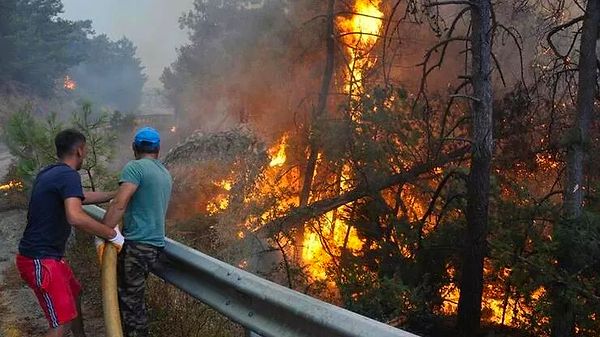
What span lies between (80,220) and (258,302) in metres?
1.48

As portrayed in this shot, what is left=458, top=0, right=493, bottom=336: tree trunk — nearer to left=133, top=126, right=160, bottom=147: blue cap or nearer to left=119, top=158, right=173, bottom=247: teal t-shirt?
left=133, top=126, right=160, bottom=147: blue cap

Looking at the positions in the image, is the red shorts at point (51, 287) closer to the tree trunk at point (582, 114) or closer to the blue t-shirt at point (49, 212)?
the blue t-shirt at point (49, 212)

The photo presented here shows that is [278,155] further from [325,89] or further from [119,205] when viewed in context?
[119,205]

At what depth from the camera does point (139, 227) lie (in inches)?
158

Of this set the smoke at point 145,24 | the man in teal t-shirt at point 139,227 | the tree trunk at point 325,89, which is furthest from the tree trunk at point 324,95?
the smoke at point 145,24

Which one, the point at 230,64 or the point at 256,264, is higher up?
the point at 230,64

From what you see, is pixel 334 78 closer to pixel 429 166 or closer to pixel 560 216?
pixel 429 166

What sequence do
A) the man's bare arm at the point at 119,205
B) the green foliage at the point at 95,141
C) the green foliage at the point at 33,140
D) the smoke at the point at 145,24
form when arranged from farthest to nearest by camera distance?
the smoke at the point at 145,24 → the green foliage at the point at 33,140 → the green foliage at the point at 95,141 → the man's bare arm at the point at 119,205

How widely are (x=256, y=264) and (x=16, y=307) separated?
9182mm

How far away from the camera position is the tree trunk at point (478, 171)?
26.4 feet

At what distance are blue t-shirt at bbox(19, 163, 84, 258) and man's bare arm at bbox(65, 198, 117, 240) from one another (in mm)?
82

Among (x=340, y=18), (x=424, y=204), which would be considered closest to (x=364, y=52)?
(x=340, y=18)

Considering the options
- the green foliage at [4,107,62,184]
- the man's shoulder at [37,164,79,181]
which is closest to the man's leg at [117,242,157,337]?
the man's shoulder at [37,164,79,181]

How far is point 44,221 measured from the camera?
12.3ft
